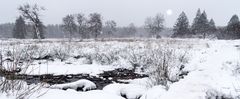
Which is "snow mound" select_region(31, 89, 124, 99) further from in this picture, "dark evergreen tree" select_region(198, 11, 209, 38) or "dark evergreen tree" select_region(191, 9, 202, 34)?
"dark evergreen tree" select_region(191, 9, 202, 34)

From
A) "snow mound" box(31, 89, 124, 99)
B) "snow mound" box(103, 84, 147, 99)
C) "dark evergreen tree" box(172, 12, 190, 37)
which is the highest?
"dark evergreen tree" box(172, 12, 190, 37)

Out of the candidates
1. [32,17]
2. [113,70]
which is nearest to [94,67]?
[113,70]

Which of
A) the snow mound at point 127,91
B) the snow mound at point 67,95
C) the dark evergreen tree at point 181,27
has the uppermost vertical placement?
the dark evergreen tree at point 181,27

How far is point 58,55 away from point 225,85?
9285mm

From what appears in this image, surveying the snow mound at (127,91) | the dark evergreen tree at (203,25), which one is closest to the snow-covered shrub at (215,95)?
the snow mound at (127,91)

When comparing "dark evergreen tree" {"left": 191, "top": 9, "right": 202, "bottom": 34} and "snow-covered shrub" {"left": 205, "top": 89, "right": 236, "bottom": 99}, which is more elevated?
"dark evergreen tree" {"left": 191, "top": 9, "right": 202, "bottom": 34}

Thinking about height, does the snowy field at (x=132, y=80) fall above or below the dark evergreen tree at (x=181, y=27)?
below

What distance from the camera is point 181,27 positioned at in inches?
2297

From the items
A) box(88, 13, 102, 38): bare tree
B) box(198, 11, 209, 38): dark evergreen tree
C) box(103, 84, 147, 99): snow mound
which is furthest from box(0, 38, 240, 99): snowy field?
box(198, 11, 209, 38): dark evergreen tree

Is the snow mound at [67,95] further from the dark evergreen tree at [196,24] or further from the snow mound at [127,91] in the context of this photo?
the dark evergreen tree at [196,24]

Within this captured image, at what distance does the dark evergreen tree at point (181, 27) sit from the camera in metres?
57.5

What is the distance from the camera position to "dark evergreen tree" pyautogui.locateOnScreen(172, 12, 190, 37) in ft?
189

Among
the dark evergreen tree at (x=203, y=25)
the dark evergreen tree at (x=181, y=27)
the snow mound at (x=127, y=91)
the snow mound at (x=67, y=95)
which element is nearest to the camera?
→ the snow mound at (x=67, y=95)

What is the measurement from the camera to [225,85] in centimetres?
638
